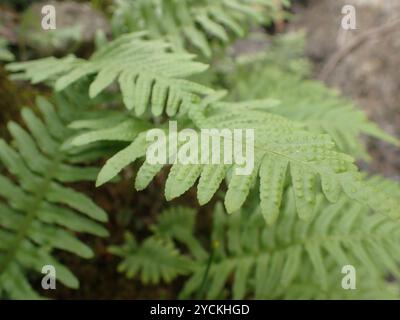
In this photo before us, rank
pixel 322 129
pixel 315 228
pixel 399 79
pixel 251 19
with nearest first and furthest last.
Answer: pixel 315 228 → pixel 322 129 → pixel 251 19 → pixel 399 79

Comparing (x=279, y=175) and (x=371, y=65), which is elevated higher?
(x=371, y=65)

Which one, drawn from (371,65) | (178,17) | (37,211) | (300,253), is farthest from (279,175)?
(371,65)

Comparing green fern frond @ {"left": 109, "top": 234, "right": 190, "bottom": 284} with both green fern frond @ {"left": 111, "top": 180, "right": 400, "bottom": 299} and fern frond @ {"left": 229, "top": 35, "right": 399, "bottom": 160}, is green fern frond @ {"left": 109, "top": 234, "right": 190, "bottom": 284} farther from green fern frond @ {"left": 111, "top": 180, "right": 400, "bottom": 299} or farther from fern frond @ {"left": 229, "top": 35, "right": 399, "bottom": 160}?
fern frond @ {"left": 229, "top": 35, "right": 399, "bottom": 160}

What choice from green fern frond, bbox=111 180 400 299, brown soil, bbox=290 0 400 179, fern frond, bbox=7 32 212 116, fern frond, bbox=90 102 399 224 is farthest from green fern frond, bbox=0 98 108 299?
brown soil, bbox=290 0 400 179

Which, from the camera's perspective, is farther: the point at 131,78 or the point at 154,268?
the point at 154,268

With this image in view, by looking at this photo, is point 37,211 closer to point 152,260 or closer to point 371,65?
point 152,260

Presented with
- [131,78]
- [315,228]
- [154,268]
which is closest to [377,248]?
[315,228]
